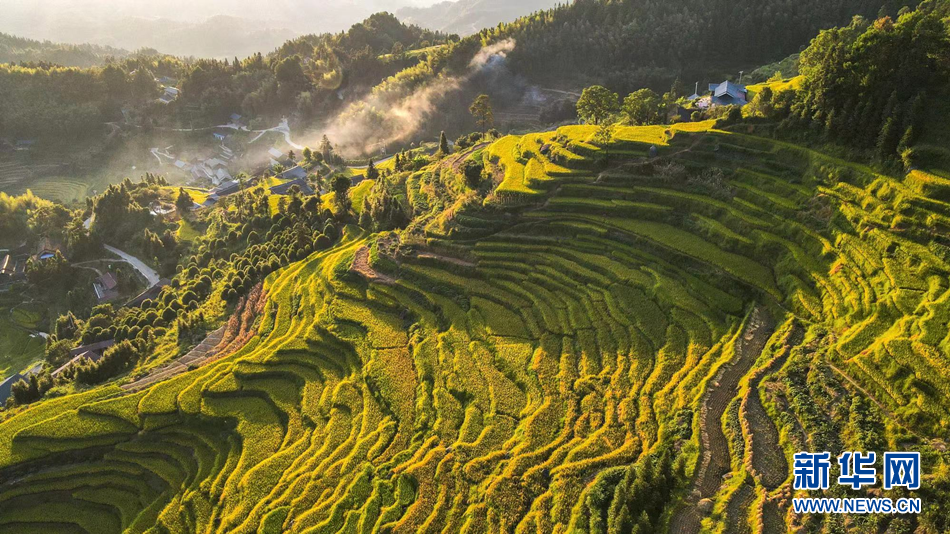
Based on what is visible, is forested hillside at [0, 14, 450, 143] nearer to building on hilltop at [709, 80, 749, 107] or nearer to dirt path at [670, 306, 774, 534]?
building on hilltop at [709, 80, 749, 107]

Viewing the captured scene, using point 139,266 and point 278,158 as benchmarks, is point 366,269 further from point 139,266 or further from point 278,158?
point 278,158

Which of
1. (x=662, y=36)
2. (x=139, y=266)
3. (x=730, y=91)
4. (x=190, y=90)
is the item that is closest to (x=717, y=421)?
(x=730, y=91)

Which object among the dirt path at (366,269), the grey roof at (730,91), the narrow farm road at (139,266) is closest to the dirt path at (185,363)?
the dirt path at (366,269)

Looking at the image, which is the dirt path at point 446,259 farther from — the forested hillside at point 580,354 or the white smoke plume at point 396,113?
the white smoke plume at point 396,113

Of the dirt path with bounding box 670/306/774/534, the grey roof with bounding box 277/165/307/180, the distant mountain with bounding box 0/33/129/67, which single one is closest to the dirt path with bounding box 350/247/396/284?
the dirt path with bounding box 670/306/774/534

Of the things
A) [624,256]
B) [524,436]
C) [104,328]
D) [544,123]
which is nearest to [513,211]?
[624,256]
